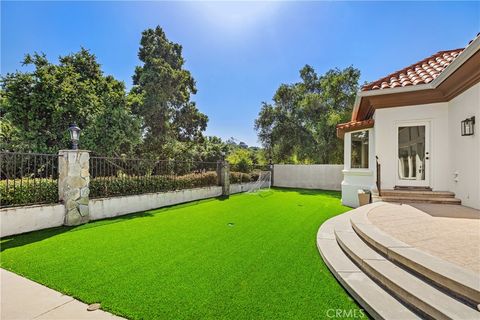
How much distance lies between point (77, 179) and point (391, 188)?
9.24m

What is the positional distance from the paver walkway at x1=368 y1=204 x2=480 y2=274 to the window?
11.0 ft

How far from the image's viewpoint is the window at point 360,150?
9.41 metres

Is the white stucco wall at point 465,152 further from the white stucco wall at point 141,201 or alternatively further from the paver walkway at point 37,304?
the white stucco wall at point 141,201

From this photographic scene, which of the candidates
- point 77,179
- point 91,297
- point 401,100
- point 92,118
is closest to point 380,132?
point 401,100

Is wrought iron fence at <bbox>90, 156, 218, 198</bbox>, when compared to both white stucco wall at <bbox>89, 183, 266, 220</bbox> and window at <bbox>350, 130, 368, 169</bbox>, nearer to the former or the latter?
white stucco wall at <bbox>89, 183, 266, 220</bbox>

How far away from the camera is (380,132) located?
25.8 feet

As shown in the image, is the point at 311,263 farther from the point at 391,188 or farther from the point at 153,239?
the point at 391,188

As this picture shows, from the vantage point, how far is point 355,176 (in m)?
9.78

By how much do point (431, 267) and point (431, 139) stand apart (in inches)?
238

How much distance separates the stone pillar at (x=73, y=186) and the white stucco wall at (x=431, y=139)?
8.83 meters

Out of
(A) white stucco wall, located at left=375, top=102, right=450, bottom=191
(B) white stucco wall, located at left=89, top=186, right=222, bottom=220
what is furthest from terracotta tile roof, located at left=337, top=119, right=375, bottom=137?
(B) white stucco wall, located at left=89, top=186, right=222, bottom=220

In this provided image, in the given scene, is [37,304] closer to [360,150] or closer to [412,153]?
[412,153]

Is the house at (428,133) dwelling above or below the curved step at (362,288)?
above

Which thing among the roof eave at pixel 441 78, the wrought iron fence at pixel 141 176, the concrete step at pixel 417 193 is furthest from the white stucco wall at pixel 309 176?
the concrete step at pixel 417 193
